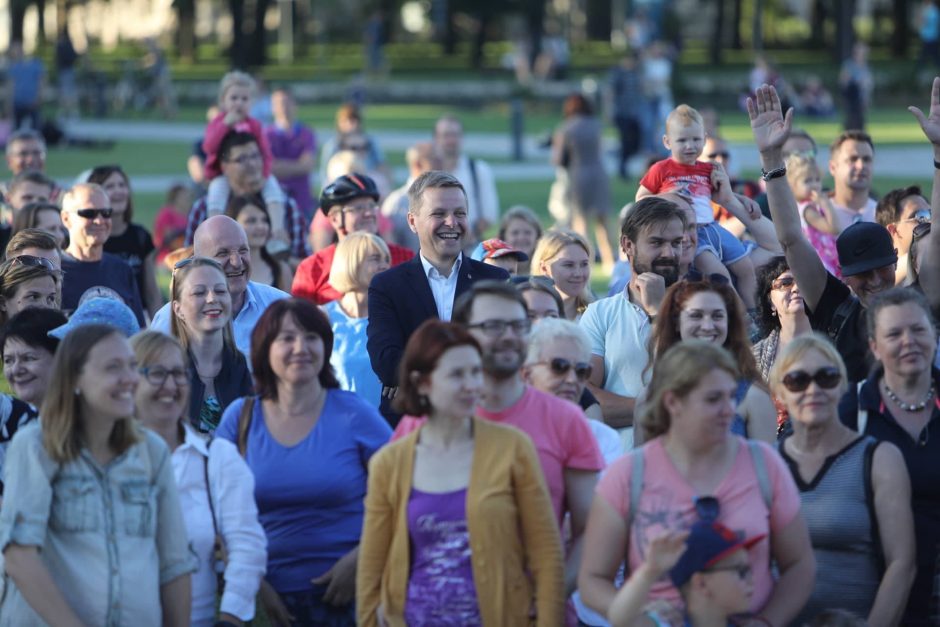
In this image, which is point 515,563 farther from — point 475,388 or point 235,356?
point 235,356

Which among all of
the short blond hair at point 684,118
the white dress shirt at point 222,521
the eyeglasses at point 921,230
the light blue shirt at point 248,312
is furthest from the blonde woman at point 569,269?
the white dress shirt at point 222,521

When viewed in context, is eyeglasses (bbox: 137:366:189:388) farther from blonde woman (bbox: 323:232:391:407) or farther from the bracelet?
the bracelet

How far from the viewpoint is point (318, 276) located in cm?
981

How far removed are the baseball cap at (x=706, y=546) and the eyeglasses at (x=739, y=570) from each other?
0.02 metres

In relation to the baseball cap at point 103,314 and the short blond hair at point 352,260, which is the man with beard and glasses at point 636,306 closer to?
the short blond hair at point 352,260

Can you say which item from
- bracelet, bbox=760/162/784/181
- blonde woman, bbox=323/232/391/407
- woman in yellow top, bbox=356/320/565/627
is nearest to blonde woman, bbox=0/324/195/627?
woman in yellow top, bbox=356/320/565/627

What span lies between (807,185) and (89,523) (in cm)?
712

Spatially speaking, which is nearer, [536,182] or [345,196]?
[345,196]

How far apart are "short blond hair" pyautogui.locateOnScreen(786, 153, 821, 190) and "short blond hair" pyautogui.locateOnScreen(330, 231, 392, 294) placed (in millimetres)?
3549

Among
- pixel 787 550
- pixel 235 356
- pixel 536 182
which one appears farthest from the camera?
pixel 536 182

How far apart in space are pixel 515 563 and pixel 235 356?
2.43 metres

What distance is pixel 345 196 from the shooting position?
1049 centimetres

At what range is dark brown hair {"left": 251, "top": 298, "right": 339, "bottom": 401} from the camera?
20.2 ft

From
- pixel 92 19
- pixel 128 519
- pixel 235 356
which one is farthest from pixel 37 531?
pixel 92 19
